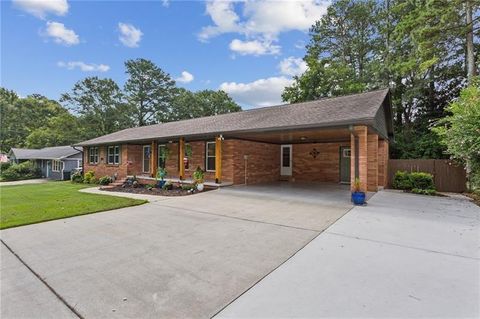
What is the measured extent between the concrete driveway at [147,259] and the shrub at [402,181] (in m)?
5.97

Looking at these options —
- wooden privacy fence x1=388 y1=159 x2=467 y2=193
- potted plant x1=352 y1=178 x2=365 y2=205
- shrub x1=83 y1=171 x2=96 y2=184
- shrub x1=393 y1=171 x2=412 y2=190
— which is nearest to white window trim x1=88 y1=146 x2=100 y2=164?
shrub x1=83 y1=171 x2=96 y2=184

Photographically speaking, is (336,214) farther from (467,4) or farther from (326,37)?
(326,37)

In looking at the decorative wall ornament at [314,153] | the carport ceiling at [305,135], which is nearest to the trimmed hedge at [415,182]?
the carport ceiling at [305,135]

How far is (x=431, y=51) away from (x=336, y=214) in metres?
13.4

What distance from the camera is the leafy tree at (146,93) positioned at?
120 ft

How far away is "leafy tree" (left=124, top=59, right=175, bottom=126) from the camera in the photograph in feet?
120

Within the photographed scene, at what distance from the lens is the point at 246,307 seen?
2.45 metres

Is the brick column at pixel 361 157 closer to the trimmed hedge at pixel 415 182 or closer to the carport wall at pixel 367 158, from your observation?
the carport wall at pixel 367 158

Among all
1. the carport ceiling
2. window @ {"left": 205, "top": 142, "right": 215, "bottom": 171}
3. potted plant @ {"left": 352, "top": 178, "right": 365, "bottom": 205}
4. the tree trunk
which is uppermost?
the tree trunk

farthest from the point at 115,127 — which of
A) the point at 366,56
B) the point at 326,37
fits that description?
the point at 366,56

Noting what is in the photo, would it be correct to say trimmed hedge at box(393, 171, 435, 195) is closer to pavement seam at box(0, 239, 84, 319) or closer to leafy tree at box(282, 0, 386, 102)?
leafy tree at box(282, 0, 386, 102)

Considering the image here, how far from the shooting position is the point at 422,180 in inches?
416

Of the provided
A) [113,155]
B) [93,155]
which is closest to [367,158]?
[113,155]

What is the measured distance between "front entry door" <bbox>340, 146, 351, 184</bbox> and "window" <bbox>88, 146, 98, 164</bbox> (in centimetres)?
1765
